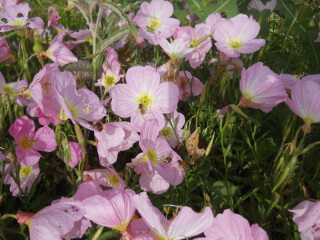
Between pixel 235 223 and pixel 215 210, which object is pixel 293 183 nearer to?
pixel 215 210

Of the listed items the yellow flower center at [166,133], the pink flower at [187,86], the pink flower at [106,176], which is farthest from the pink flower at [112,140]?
the pink flower at [187,86]

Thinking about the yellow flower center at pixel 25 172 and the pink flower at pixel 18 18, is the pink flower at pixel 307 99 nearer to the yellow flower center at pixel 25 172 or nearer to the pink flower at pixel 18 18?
the yellow flower center at pixel 25 172

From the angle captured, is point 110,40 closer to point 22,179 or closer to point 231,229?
point 22,179

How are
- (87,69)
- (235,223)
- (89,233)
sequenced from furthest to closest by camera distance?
(87,69) < (89,233) < (235,223)

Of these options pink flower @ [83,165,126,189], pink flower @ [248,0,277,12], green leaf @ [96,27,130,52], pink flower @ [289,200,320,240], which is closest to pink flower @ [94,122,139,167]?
pink flower @ [83,165,126,189]

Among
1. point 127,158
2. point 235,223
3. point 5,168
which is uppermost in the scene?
point 235,223

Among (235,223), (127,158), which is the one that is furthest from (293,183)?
(127,158)
